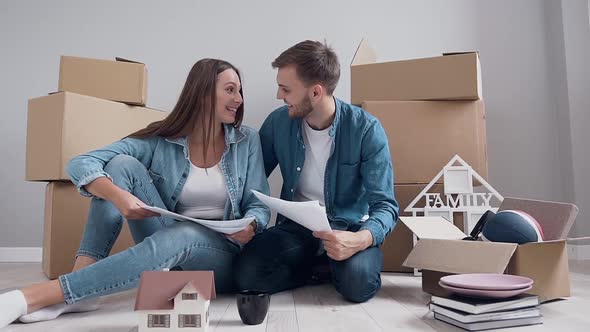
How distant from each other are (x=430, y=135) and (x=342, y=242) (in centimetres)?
80

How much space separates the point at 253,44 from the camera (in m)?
2.29

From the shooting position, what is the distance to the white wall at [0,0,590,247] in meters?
2.24

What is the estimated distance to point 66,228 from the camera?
168 centimetres

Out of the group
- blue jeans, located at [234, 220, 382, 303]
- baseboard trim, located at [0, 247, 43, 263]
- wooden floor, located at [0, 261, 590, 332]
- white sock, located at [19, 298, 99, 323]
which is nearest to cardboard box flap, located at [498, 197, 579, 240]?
wooden floor, located at [0, 261, 590, 332]

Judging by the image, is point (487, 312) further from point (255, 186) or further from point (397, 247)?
point (397, 247)

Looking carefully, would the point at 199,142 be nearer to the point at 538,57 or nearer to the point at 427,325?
the point at 427,325

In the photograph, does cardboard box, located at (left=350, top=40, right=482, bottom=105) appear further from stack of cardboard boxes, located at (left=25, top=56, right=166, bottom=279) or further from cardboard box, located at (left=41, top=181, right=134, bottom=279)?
cardboard box, located at (left=41, top=181, right=134, bottom=279)

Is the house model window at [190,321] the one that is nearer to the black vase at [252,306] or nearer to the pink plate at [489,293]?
the black vase at [252,306]

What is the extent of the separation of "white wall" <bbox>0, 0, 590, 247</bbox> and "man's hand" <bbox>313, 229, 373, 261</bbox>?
41.9 inches

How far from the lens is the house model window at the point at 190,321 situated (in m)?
0.88

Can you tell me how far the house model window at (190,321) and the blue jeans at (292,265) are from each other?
15.7 inches

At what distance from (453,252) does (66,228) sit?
127 cm

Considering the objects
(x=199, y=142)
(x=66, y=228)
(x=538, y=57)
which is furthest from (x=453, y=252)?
(x=538, y=57)

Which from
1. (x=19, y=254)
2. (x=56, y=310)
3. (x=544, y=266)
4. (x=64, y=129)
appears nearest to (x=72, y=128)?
(x=64, y=129)
